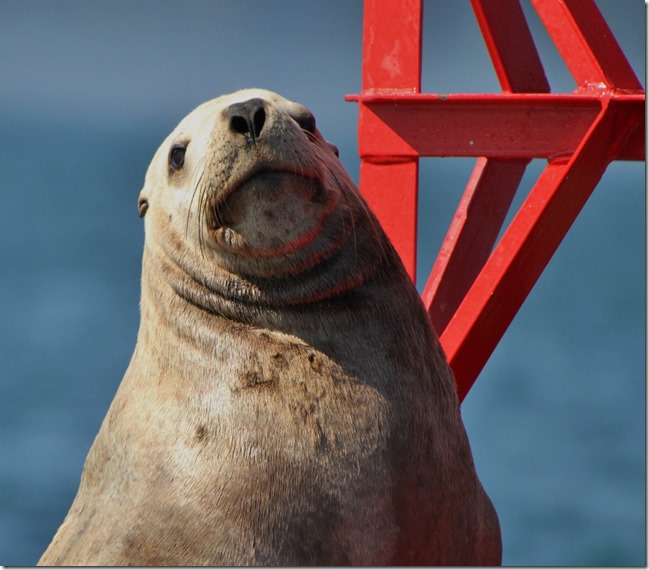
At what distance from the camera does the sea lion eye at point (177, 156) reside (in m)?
4.37

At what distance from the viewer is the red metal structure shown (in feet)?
17.5

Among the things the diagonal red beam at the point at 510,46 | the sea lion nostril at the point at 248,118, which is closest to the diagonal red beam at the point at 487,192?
the diagonal red beam at the point at 510,46

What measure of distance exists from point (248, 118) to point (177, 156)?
0.43m

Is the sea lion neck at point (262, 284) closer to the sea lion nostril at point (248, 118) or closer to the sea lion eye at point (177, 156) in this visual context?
the sea lion eye at point (177, 156)

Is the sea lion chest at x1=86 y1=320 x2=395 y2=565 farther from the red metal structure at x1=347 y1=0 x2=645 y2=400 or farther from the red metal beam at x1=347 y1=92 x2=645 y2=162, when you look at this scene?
the red metal beam at x1=347 y1=92 x2=645 y2=162

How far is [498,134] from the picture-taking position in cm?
546

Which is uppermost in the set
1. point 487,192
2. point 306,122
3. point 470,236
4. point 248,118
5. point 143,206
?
point 248,118

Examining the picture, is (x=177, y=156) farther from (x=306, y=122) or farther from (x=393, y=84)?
(x=393, y=84)

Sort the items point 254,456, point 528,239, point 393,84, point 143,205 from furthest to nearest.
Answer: point 393,84 < point 528,239 < point 143,205 < point 254,456

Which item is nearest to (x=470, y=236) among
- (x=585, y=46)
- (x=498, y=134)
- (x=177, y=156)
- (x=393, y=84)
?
(x=498, y=134)

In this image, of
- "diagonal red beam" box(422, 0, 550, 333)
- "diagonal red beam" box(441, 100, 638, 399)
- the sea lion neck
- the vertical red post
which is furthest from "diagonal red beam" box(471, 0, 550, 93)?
the sea lion neck

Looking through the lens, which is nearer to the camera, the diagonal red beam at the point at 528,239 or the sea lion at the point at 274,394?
the sea lion at the point at 274,394

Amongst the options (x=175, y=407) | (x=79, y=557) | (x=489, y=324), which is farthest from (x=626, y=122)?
(x=79, y=557)

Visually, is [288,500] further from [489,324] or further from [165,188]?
[489,324]
